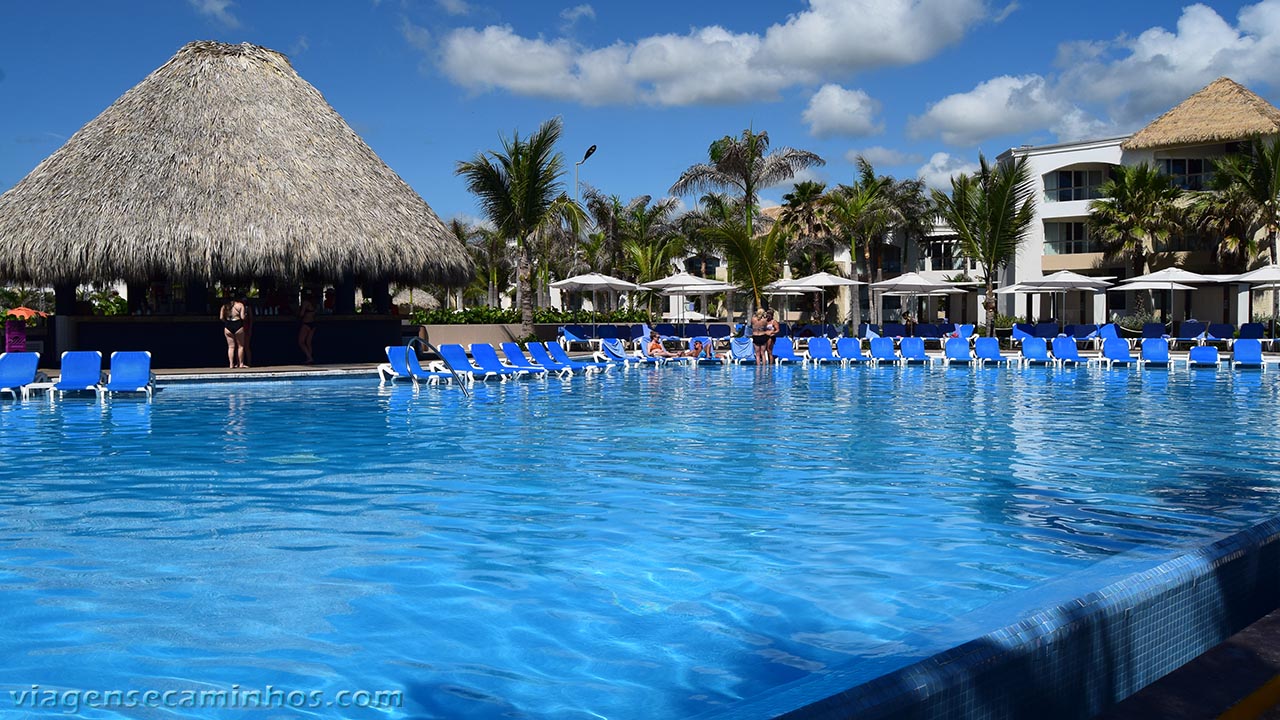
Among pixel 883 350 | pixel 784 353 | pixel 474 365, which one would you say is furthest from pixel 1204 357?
pixel 474 365

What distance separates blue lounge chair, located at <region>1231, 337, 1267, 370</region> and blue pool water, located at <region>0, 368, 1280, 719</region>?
9742mm

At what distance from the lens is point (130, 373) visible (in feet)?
Answer: 47.7

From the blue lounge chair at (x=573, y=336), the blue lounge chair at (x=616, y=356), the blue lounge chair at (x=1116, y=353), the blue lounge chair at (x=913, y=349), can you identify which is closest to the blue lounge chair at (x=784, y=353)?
the blue lounge chair at (x=913, y=349)

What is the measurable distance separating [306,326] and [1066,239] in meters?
29.4

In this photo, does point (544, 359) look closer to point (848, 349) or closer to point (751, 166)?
point (848, 349)

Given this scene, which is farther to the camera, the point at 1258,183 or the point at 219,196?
the point at 1258,183

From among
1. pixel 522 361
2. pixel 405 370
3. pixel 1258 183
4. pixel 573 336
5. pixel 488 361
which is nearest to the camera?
pixel 405 370

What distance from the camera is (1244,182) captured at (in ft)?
96.7

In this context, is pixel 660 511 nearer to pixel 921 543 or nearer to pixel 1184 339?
pixel 921 543

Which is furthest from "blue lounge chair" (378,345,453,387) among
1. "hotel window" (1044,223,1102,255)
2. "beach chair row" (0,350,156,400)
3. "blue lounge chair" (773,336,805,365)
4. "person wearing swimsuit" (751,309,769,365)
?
"hotel window" (1044,223,1102,255)

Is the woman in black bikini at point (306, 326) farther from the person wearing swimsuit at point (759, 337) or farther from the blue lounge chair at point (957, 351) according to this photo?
the blue lounge chair at point (957, 351)

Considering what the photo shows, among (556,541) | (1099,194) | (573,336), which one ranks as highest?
(1099,194)

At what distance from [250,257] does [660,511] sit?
13616 mm

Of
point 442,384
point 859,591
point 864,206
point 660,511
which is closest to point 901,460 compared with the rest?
point 660,511
